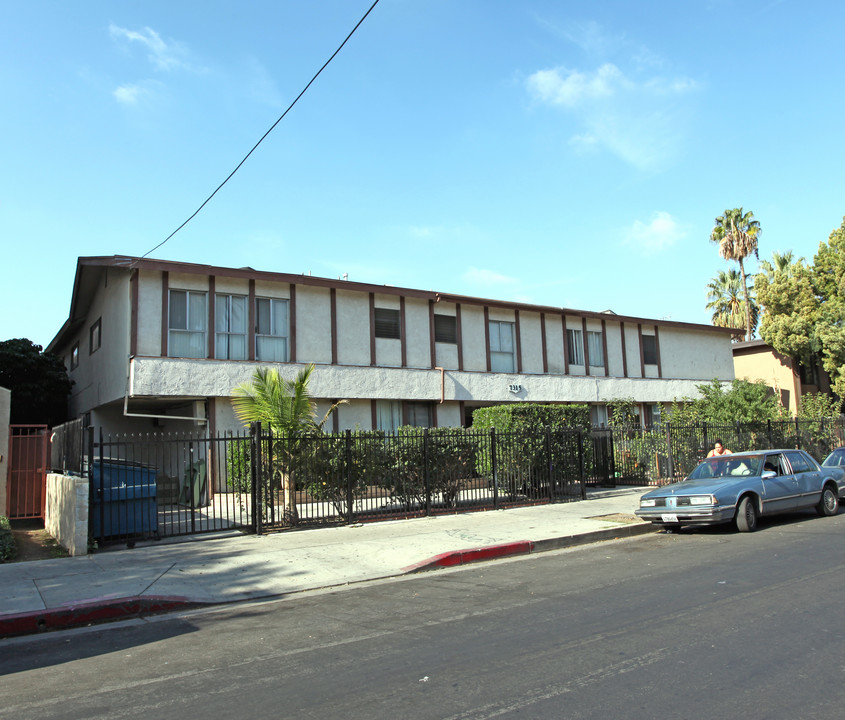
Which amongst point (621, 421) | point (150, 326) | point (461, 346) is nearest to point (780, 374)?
point (621, 421)

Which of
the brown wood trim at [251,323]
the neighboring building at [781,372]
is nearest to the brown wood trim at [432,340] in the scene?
the brown wood trim at [251,323]

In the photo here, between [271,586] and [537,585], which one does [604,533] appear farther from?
[271,586]

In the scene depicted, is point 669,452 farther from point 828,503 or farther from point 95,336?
point 95,336

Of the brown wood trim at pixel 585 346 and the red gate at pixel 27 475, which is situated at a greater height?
the brown wood trim at pixel 585 346

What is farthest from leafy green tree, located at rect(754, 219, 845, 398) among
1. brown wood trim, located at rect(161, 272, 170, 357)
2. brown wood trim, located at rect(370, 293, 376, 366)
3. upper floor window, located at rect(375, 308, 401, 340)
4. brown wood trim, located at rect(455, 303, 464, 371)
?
brown wood trim, located at rect(161, 272, 170, 357)

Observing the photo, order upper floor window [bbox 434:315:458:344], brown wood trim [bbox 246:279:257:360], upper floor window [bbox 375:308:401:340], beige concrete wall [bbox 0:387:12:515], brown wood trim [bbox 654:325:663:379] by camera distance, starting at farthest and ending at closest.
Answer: brown wood trim [bbox 654:325:663:379] < upper floor window [bbox 434:315:458:344] < upper floor window [bbox 375:308:401:340] < brown wood trim [bbox 246:279:257:360] < beige concrete wall [bbox 0:387:12:515]

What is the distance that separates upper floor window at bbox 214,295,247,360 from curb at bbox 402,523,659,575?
11301 mm

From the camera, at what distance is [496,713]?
422 centimetres

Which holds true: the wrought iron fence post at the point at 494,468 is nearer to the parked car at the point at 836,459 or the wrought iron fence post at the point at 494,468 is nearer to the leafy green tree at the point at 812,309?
the parked car at the point at 836,459

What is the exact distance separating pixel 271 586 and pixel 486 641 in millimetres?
4050

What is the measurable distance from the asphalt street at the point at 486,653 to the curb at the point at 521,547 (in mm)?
1313

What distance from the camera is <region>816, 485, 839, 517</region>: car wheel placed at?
13.6m

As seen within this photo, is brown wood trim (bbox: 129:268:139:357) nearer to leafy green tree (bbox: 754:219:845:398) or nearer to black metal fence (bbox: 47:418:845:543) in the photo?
black metal fence (bbox: 47:418:845:543)

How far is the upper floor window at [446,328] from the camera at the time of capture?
23719mm
